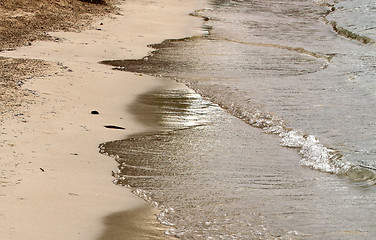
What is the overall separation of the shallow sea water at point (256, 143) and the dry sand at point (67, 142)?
0.28 metres

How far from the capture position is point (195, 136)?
278 inches

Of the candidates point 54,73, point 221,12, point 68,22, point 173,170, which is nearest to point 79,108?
point 54,73

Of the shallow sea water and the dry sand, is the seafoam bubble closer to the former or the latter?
the shallow sea water

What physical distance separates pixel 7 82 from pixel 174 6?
12.8 meters

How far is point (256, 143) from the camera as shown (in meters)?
6.97

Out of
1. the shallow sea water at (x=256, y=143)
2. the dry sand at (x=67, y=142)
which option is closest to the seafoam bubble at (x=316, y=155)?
the shallow sea water at (x=256, y=143)

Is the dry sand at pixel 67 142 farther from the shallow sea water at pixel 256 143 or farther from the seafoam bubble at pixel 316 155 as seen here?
the seafoam bubble at pixel 316 155

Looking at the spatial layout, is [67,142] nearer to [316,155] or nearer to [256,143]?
[256,143]

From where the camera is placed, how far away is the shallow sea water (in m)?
4.98

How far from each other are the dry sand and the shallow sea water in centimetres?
28

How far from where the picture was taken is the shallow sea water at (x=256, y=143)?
498 centimetres

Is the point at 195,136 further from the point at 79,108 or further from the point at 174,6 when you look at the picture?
the point at 174,6

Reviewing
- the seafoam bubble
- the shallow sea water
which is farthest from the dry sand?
the seafoam bubble

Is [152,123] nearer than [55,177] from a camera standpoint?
No
